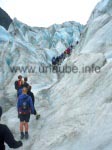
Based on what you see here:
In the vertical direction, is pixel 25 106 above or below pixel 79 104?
above

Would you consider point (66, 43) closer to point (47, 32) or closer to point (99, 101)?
point (47, 32)

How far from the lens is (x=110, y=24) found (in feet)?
81.1

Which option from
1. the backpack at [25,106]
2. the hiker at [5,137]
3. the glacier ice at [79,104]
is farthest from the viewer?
the backpack at [25,106]

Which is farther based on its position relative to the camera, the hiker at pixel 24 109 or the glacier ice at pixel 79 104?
the hiker at pixel 24 109

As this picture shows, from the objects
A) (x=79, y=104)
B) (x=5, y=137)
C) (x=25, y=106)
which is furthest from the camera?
(x=79, y=104)

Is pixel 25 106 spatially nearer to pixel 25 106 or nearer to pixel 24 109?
pixel 25 106

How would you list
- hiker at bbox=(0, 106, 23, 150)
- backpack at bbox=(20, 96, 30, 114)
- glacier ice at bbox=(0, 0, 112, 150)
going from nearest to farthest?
hiker at bbox=(0, 106, 23, 150), glacier ice at bbox=(0, 0, 112, 150), backpack at bbox=(20, 96, 30, 114)

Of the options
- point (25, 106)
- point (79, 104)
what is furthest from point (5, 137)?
point (79, 104)

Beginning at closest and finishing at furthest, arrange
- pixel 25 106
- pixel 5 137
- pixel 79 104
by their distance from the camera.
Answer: pixel 5 137 → pixel 25 106 → pixel 79 104

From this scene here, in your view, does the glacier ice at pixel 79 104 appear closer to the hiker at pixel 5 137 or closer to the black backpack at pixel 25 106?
the black backpack at pixel 25 106

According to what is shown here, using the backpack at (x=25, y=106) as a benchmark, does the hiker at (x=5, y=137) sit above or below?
above

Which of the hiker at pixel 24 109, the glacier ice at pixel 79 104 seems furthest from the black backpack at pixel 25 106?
the glacier ice at pixel 79 104

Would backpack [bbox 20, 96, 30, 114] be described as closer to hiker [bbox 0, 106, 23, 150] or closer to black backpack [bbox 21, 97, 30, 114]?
black backpack [bbox 21, 97, 30, 114]

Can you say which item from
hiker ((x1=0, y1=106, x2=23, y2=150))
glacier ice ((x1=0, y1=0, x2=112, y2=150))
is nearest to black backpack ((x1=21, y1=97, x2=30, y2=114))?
glacier ice ((x1=0, y1=0, x2=112, y2=150))
